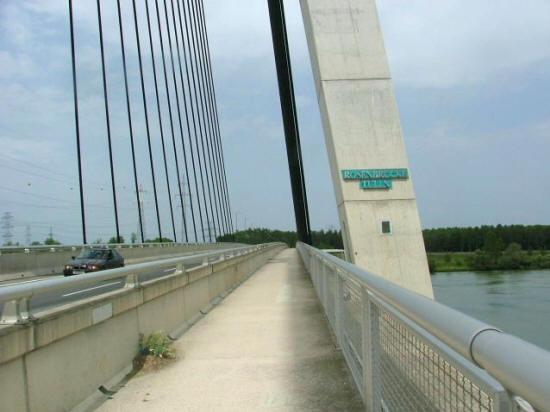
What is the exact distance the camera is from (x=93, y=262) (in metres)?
19.5

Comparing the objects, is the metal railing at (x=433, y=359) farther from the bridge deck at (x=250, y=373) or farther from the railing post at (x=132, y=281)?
the railing post at (x=132, y=281)

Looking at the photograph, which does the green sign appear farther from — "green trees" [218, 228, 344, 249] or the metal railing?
the metal railing

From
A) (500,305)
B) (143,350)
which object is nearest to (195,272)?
(143,350)

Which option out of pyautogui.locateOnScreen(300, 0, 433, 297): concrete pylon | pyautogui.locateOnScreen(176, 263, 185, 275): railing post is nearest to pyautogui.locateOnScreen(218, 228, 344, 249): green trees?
pyautogui.locateOnScreen(300, 0, 433, 297): concrete pylon

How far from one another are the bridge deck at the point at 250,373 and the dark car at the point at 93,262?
10888 mm

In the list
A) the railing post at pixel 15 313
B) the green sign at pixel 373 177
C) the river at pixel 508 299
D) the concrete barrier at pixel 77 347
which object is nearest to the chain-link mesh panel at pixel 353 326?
the concrete barrier at pixel 77 347

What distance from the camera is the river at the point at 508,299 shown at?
28.9 metres

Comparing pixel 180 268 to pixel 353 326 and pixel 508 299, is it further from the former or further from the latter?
pixel 508 299

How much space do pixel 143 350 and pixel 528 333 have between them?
25.2 metres

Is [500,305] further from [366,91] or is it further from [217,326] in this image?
[217,326]

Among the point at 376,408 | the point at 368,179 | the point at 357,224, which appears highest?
the point at 368,179

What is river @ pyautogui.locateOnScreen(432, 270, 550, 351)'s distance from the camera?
94.8 feet

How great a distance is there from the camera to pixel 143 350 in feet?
20.8

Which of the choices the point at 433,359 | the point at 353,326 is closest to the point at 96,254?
the point at 353,326
